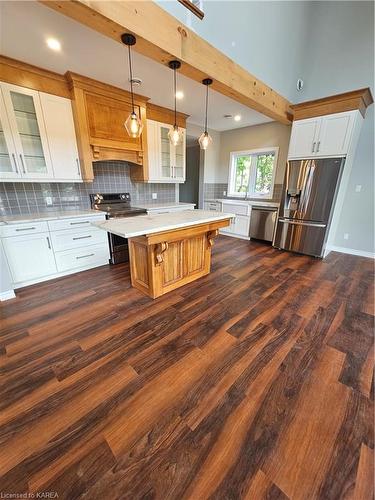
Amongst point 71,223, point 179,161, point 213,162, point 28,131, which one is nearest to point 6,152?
point 28,131

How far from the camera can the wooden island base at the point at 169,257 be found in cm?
228

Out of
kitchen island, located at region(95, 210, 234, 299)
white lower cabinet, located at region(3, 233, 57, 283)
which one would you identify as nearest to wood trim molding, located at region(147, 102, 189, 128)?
kitchen island, located at region(95, 210, 234, 299)

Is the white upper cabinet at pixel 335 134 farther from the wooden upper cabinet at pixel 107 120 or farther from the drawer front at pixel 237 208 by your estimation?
the wooden upper cabinet at pixel 107 120

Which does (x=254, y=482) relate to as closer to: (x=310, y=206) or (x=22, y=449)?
(x=22, y=449)

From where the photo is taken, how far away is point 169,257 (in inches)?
99.1

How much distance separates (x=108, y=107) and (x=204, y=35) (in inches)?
63.6

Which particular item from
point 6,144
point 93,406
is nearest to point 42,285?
point 6,144

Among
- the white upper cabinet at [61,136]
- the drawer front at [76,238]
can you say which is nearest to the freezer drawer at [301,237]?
the drawer front at [76,238]

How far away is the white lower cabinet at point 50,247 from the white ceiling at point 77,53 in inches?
70.5

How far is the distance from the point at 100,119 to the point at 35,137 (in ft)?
2.95

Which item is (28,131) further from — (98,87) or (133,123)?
(133,123)

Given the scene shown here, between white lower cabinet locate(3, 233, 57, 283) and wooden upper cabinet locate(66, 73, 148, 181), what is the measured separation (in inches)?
44.8

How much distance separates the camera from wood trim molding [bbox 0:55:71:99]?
91.8 inches

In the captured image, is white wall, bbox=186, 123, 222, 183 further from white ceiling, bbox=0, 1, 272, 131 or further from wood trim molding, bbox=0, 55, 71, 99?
wood trim molding, bbox=0, 55, 71, 99
